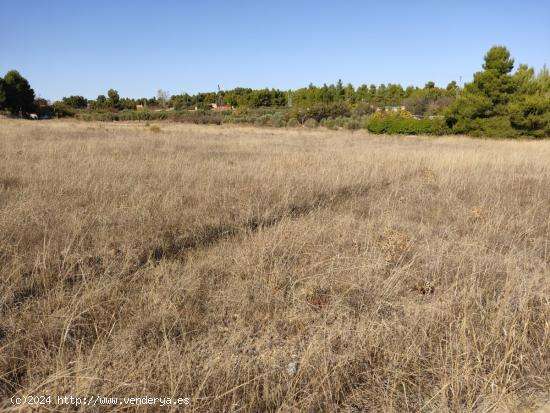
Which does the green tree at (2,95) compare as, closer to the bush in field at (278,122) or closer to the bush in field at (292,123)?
the bush in field at (278,122)

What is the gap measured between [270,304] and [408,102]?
184 feet

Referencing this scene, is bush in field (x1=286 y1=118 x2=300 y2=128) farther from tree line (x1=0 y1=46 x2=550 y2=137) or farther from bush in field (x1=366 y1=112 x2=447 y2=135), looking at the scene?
bush in field (x1=366 y1=112 x2=447 y2=135)

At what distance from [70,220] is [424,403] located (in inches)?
138

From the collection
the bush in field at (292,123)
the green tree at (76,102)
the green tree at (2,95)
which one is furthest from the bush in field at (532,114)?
the green tree at (76,102)

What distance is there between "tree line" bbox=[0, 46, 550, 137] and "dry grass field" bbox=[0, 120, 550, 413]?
21540mm

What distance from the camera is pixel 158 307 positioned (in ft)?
7.47

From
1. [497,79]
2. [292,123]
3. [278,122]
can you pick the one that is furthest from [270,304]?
[278,122]

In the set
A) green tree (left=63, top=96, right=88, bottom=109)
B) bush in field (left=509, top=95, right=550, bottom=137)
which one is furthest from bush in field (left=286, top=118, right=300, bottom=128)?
green tree (left=63, top=96, right=88, bottom=109)

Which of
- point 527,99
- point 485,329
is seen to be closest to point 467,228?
point 485,329

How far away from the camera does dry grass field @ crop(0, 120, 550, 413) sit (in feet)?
5.66

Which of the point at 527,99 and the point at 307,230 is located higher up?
the point at 527,99

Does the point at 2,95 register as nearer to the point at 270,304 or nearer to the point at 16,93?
the point at 16,93

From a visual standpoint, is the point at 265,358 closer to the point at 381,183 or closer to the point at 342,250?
the point at 342,250

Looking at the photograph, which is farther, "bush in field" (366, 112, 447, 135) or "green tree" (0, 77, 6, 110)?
"green tree" (0, 77, 6, 110)
